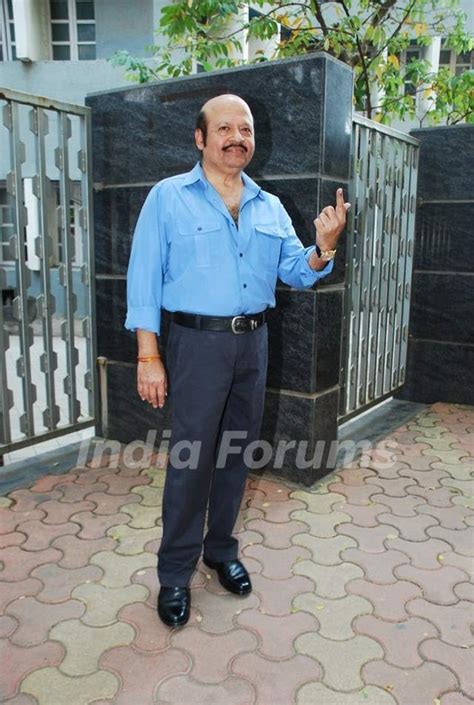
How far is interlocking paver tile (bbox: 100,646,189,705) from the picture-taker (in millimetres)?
1916

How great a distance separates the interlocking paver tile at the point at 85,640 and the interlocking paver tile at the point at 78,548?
42cm

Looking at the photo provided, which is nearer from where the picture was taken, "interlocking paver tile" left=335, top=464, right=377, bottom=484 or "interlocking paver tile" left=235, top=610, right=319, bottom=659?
"interlocking paver tile" left=235, top=610, right=319, bottom=659

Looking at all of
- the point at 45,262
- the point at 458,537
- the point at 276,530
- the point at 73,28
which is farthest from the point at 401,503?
the point at 73,28

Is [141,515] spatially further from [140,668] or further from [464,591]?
[464,591]

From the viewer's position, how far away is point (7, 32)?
10516mm

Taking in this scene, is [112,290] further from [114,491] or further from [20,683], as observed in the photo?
[20,683]

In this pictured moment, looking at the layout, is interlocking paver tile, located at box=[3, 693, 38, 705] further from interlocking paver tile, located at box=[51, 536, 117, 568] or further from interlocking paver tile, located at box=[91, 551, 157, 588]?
interlocking paver tile, located at box=[51, 536, 117, 568]

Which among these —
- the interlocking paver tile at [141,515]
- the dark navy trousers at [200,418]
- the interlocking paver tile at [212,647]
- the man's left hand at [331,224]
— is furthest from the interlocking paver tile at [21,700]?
the man's left hand at [331,224]

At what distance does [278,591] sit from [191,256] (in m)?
1.41

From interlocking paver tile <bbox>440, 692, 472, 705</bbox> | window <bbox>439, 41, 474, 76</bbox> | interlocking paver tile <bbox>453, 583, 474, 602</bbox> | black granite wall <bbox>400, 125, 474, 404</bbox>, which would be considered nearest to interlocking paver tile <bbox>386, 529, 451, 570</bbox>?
interlocking paver tile <bbox>453, 583, 474, 602</bbox>

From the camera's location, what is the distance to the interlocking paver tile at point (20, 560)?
2590 mm

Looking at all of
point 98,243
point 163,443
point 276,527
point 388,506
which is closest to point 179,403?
point 276,527

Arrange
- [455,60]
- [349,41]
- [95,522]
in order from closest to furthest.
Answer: [95,522] → [349,41] → [455,60]

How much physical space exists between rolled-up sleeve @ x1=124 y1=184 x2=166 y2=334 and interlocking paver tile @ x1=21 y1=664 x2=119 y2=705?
1.18 meters
